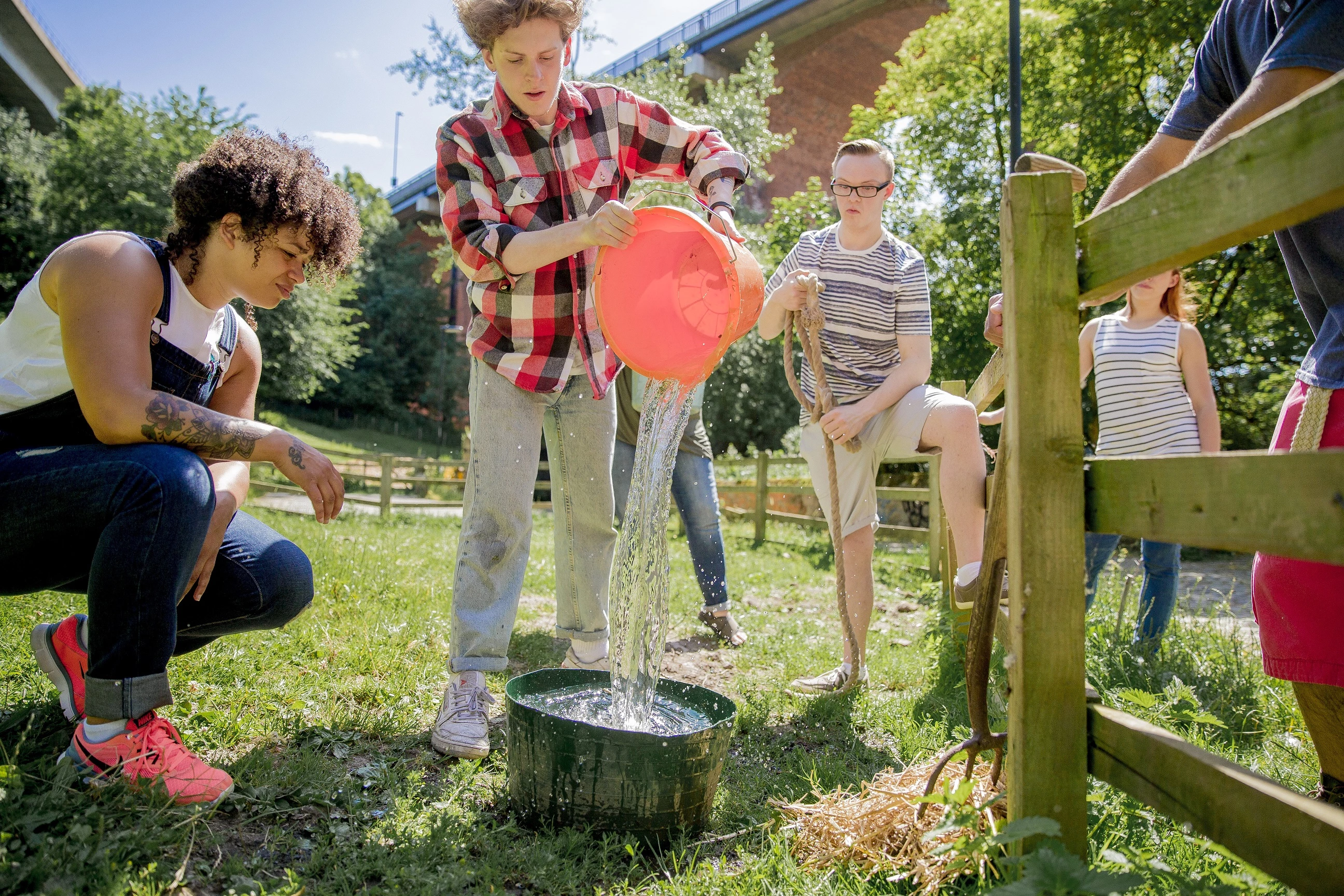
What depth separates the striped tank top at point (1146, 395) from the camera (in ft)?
12.4

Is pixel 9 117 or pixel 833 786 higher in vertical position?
pixel 9 117

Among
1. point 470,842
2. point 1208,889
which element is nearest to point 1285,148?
point 1208,889

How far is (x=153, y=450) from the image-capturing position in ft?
6.42

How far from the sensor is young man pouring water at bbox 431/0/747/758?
7.98 ft

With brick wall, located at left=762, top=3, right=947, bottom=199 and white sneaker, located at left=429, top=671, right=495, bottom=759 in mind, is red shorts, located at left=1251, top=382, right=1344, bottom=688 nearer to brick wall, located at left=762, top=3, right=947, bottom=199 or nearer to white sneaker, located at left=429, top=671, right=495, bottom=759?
white sneaker, located at left=429, top=671, right=495, bottom=759

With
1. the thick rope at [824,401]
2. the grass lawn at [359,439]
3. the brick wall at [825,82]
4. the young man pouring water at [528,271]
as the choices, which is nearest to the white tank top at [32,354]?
the young man pouring water at [528,271]

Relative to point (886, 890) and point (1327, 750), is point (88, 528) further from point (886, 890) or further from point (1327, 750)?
point (1327, 750)

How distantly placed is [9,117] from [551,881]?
90.8ft

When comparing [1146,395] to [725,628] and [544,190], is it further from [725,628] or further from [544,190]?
[544,190]

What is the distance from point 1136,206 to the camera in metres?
1.32

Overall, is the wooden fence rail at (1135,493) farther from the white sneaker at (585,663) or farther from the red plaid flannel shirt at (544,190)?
the white sneaker at (585,663)

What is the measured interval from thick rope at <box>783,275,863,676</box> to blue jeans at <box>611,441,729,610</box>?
4.00ft

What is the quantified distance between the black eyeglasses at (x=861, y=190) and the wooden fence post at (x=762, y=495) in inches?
235

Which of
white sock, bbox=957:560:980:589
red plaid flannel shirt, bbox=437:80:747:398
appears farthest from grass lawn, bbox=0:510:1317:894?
red plaid flannel shirt, bbox=437:80:747:398
